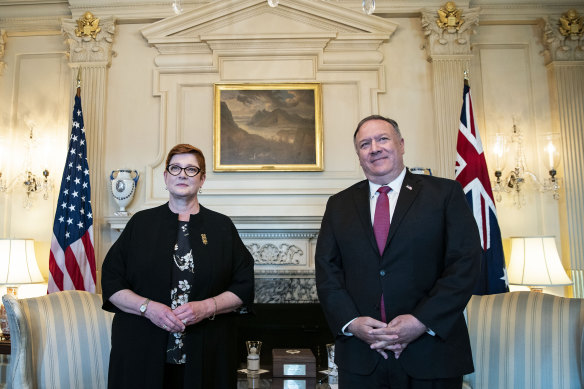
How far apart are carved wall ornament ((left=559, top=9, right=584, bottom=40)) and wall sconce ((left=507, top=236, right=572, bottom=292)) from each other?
210 cm

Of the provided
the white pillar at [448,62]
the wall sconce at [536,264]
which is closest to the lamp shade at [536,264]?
the wall sconce at [536,264]

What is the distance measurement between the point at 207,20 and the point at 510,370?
12.9ft

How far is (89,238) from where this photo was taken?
418 centimetres

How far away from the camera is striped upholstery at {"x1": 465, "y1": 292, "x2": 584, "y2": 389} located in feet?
8.06

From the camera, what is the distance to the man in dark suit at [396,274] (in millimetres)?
1744

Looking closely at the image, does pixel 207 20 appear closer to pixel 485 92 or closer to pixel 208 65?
pixel 208 65

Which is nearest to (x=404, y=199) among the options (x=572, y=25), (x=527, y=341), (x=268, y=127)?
(x=527, y=341)

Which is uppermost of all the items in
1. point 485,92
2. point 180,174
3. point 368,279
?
point 485,92

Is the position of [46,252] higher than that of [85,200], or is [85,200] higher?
[85,200]

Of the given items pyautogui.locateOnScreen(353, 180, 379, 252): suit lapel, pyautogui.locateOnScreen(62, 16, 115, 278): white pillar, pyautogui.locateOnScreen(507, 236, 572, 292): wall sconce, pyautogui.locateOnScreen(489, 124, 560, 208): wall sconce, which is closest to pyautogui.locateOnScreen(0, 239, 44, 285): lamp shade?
pyautogui.locateOnScreen(62, 16, 115, 278): white pillar

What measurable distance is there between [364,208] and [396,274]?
0.32 metres

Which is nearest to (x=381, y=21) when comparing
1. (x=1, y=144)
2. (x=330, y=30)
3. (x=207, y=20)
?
(x=330, y=30)

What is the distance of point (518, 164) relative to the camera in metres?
4.57

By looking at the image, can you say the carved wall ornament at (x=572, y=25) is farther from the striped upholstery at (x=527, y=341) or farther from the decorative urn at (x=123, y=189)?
the decorative urn at (x=123, y=189)
